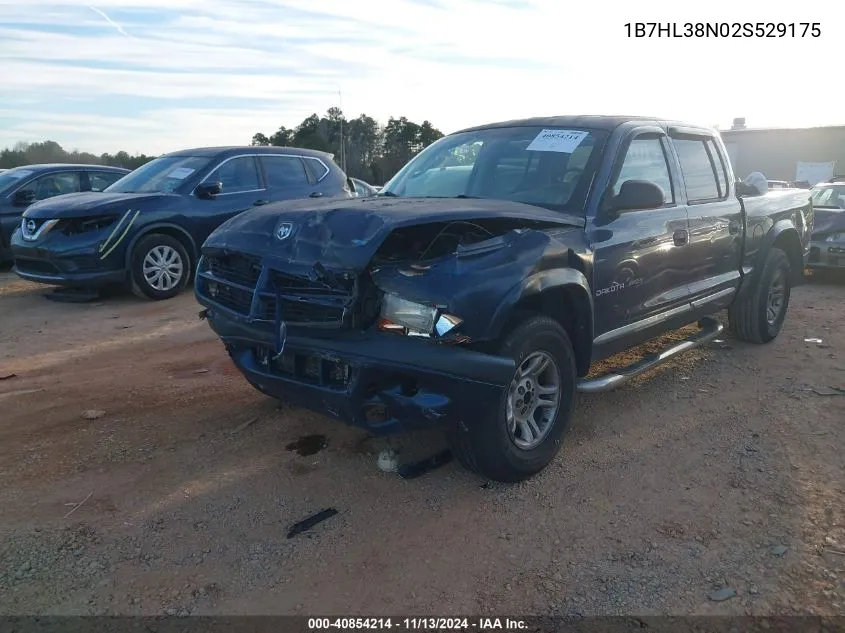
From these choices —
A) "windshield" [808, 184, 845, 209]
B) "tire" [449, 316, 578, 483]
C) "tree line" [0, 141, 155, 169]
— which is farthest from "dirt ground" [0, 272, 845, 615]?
"tree line" [0, 141, 155, 169]

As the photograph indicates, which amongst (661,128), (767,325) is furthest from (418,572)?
(767,325)

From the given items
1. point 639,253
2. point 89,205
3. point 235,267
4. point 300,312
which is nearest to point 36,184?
point 89,205

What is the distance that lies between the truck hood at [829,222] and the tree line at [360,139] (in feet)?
39.7

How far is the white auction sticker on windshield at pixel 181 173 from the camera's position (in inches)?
330

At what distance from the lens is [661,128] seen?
4828 mm

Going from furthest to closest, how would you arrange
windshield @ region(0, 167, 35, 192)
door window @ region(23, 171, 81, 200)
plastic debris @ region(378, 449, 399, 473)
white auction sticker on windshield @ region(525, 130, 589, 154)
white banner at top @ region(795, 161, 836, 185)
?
white banner at top @ region(795, 161, 836, 185) < door window @ region(23, 171, 81, 200) < windshield @ region(0, 167, 35, 192) < white auction sticker on windshield @ region(525, 130, 589, 154) < plastic debris @ region(378, 449, 399, 473)

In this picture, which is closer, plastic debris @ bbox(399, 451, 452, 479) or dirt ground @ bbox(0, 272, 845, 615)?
dirt ground @ bbox(0, 272, 845, 615)

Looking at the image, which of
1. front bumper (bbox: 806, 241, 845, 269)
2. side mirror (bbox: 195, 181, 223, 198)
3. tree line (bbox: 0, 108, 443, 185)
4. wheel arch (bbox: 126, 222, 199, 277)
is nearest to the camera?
wheel arch (bbox: 126, 222, 199, 277)

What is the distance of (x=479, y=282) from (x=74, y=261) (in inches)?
239

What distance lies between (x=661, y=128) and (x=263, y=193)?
214 inches

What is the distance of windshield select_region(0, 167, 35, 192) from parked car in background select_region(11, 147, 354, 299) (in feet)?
7.66

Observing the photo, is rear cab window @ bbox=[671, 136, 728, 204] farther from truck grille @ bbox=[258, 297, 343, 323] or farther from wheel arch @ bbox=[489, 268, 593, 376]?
truck grille @ bbox=[258, 297, 343, 323]

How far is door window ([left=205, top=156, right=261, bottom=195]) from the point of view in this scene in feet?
27.9

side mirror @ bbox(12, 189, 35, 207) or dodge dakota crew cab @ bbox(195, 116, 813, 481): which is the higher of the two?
side mirror @ bbox(12, 189, 35, 207)
